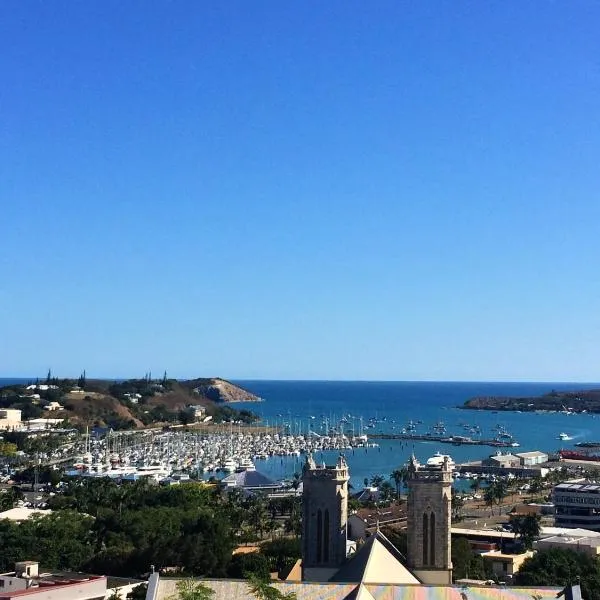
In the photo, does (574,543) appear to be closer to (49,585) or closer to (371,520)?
(371,520)

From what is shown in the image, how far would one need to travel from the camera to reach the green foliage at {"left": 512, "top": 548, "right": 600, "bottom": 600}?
115 ft

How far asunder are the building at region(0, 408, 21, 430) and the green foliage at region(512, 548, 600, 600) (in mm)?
98003

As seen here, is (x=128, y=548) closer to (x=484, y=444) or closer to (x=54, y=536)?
(x=54, y=536)

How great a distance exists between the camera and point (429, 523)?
26094 millimetres

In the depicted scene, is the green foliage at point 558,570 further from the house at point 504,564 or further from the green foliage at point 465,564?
the house at point 504,564

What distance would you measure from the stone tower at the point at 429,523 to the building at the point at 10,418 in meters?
106

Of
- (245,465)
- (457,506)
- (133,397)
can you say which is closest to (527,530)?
(457,506)

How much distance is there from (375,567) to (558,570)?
16.6 metres

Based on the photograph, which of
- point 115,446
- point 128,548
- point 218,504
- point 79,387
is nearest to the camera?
point 128,548

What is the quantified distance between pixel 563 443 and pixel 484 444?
14614 millimetres

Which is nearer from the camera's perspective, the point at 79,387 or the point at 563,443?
the point at 563,443

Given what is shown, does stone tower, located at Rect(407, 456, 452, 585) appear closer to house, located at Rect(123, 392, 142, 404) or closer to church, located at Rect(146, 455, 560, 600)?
church, located at Rect(146, 455, 560, 600)

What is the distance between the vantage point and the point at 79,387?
16238 centimetres

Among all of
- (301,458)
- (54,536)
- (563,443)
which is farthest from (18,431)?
(563,443)
